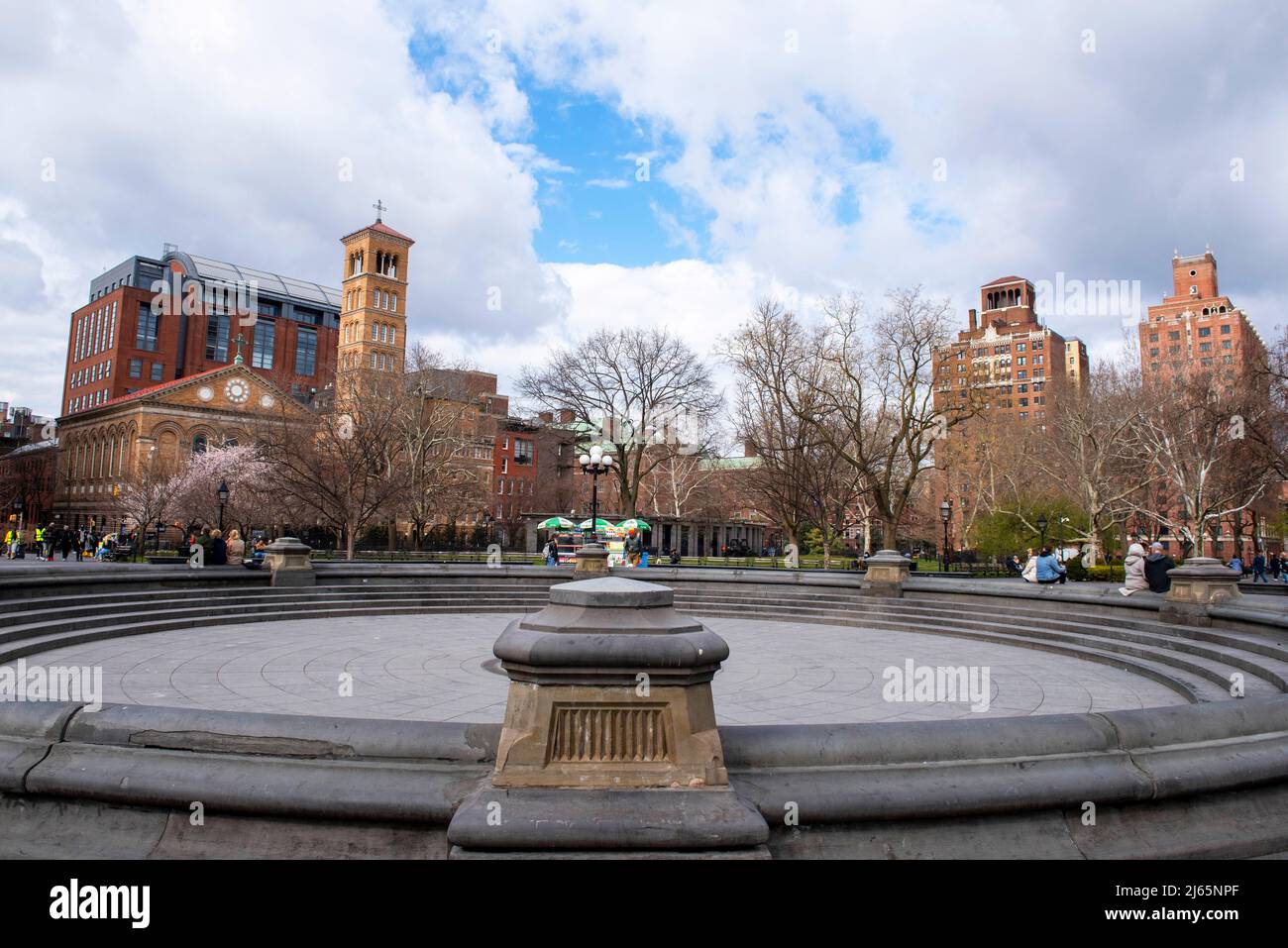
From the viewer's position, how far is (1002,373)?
64.9 meters

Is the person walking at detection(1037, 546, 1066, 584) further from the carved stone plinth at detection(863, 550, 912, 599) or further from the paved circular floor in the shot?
the paved circular floor

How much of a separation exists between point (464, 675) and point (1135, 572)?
42.0 feet

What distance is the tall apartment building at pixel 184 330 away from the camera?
80.9m

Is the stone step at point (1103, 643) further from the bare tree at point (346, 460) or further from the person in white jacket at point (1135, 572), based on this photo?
the bare tree at point (346, 460)

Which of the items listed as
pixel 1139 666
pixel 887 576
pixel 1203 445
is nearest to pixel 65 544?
pixel 887 576

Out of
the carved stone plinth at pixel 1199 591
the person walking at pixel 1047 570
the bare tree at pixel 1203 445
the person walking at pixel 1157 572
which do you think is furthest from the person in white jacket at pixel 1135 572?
the bare tree at pixel 1203 445

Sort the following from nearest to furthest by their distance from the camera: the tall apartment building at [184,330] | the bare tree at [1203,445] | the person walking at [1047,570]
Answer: the person walking at [1047,570]
the bare tree at [1203,445]
the tall apartment building at [184,330]

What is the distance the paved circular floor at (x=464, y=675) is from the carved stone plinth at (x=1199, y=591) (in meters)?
1.80

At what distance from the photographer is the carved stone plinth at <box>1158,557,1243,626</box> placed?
1174 centimetres

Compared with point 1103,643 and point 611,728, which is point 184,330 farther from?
point 611,728

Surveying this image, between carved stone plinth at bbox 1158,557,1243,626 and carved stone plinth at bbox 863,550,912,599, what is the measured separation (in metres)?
6.51

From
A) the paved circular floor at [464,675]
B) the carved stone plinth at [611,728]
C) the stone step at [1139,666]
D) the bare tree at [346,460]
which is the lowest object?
the paved circular floor at [464,675]

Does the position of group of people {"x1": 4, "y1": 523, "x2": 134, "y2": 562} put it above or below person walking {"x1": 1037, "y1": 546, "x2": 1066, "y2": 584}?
below

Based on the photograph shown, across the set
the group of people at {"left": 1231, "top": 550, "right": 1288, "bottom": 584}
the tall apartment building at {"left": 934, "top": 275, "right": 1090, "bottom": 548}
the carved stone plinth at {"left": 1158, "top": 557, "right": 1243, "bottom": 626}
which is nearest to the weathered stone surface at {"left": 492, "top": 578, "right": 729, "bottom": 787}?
the carved stone plinth at {"left": 1158, "top": 557, "right": 1243, "bottom": 626}
